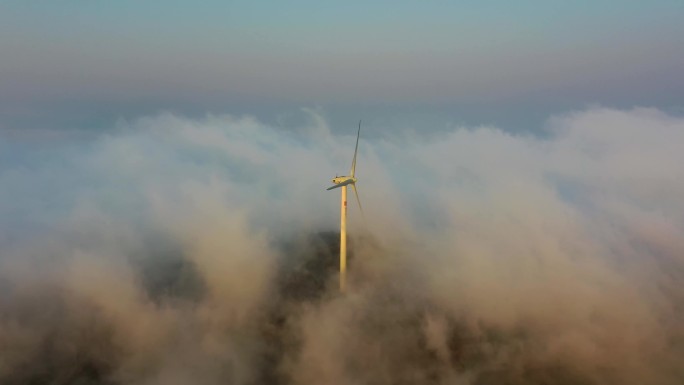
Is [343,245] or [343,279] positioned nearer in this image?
[343,245]

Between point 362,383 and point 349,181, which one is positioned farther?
point 362,383

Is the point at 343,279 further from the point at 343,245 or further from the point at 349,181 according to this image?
the point at 349,181

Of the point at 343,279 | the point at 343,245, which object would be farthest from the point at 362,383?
the point at 343,245

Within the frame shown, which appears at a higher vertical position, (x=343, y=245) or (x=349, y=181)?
(x=349, y=181)

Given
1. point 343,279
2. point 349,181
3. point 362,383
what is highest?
point 349,181

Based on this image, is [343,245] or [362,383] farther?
[362,383]

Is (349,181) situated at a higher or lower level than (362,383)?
higher

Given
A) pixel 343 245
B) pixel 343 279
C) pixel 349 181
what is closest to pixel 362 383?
pixel 343 279

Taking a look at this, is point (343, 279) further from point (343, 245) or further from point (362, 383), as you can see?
point (362, 383)

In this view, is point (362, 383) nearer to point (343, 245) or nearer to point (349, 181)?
point (343, 245)
